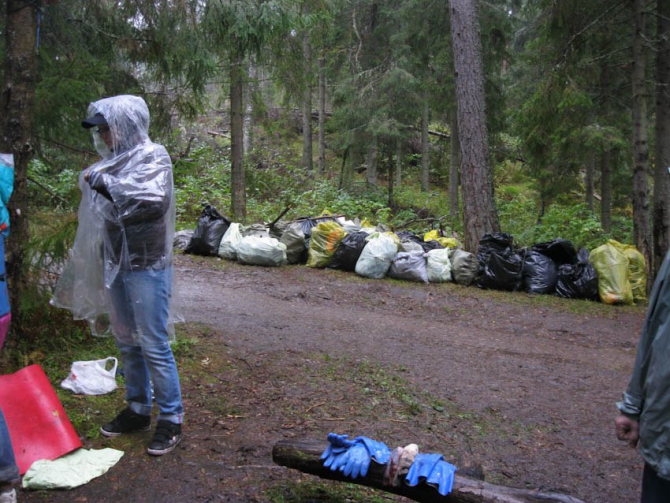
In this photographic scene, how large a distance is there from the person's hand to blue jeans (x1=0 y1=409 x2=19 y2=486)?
99.6 inches

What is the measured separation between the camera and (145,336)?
2.97 metres

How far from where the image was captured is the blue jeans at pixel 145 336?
116 inches

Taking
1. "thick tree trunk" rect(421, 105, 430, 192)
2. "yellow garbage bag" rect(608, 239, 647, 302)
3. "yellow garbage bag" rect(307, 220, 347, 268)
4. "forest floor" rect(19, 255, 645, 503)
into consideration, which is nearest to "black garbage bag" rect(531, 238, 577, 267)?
"yellow garbage bag" rect(608, 239, 647, 302)

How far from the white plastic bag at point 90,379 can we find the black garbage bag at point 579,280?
6508mm

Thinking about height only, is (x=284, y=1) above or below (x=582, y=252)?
above

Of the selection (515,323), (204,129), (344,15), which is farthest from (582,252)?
(204,129)

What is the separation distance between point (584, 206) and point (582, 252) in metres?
6.16

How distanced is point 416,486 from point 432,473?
96 mm

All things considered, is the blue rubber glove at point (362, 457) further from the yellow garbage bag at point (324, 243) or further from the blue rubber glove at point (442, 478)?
the yellow garbage bag at point (324, 243)

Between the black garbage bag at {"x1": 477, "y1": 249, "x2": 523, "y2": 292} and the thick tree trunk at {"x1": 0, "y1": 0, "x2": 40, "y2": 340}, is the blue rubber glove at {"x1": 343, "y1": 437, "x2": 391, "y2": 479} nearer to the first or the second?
the thick tree trunk at {"x1": 0, "y1": 0, "x2": 40, "y2": 340}

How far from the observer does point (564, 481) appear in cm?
309

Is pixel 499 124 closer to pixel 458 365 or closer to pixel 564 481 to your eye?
pixel 458 365

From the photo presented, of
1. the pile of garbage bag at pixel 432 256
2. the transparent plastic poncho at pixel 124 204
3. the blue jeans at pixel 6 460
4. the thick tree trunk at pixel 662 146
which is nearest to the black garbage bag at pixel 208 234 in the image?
the pile of garbage bag at pixel 432 256

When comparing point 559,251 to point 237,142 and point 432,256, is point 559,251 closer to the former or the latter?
point 432,256
